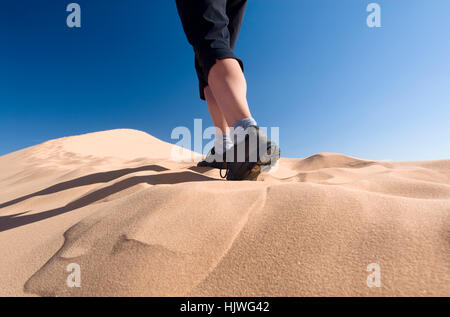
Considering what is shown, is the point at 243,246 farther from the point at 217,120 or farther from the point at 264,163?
the point at 217,120

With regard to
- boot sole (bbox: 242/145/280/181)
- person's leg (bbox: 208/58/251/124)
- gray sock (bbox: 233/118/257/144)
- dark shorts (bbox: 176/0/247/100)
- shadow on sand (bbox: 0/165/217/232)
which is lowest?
shadow on sand (bbox: 0/165/217/232)

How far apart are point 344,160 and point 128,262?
2239mm

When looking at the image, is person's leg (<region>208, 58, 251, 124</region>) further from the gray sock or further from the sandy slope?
the sandy slope

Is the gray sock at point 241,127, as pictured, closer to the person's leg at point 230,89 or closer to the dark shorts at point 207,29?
the person's leg at point 230,89

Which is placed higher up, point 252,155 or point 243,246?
point 252,155

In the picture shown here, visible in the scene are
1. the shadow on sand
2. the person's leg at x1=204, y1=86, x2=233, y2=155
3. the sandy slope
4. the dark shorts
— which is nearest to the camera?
the sandy slope

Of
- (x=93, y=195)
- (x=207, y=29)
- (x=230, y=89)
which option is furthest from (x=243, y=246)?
(x=207, y=29)

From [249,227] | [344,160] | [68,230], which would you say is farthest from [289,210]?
[344,160]

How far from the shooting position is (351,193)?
651mm

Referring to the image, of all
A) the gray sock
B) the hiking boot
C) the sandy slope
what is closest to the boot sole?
the hiking boot

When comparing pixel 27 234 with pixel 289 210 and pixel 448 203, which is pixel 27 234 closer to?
pixel 289 210

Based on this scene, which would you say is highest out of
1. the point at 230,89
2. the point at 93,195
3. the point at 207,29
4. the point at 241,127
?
the point at 207,29
